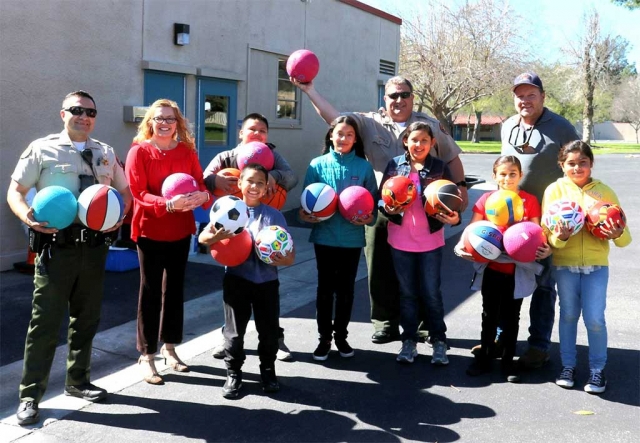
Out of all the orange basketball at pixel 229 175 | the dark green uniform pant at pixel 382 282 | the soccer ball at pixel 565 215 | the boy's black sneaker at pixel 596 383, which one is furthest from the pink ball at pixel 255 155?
the boy's black sneaker at pixel 596 383

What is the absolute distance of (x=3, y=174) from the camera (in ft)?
24.4

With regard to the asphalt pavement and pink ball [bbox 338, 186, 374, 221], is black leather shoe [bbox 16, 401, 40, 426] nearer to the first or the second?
the asphalt pavement

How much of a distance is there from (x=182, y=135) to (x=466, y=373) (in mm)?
2752

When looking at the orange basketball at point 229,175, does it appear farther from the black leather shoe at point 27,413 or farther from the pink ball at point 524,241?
the pink ball at point 524,241

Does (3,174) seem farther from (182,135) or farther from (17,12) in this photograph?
(182,135)

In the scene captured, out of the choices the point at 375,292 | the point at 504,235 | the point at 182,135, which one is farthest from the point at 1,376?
the point at 504,235

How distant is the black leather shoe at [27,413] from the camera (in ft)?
12.5

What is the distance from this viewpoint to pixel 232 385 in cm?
432

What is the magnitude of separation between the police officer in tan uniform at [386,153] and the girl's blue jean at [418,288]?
1.16ft

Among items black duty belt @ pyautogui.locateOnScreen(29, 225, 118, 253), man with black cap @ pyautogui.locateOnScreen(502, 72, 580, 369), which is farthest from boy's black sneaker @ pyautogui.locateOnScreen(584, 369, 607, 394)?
black duty belt @ pyautogui.locateOnScreen(29, 225, 118, 253)

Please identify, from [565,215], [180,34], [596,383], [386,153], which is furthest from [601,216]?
[180,34]

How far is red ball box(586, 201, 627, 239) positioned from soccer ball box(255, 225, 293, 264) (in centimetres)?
204

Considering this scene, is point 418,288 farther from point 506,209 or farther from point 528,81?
point 528,81

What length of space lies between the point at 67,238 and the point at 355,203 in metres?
1.99
